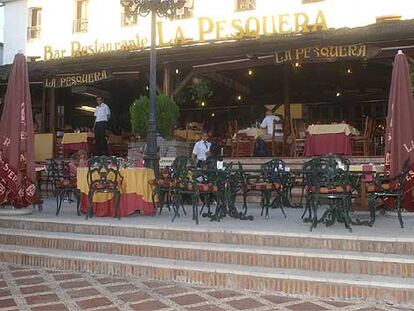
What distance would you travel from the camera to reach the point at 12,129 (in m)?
7.90

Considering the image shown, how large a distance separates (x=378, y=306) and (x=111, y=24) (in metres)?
16.9

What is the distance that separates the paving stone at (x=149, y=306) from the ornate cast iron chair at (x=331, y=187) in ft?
7.09

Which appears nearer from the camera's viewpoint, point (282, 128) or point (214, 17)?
point (282, 128)

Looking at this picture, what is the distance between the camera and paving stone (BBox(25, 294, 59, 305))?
481cm

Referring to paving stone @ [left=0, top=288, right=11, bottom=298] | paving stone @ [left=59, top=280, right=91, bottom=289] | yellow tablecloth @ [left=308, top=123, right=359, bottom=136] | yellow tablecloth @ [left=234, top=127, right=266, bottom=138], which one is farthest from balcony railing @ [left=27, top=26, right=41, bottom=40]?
paving stone @ [left=0, top=288, right=11, bottom=298]

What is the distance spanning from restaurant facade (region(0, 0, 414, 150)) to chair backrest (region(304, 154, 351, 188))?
498 cm

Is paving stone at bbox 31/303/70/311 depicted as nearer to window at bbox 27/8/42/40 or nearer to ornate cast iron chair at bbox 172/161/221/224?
ornate cast iron chair at bbox 172/161/221/224

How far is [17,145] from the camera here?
311 inches

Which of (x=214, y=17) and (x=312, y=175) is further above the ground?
(x=214, y=17)

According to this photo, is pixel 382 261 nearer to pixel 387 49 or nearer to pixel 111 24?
pixel 387 49

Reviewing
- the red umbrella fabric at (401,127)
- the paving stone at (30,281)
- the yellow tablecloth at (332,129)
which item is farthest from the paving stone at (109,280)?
the yellow tablecloth at (332,129)

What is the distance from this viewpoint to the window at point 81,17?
2014 cm

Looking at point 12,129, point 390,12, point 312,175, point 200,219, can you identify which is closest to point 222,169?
point 200,219

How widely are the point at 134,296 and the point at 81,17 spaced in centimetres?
1713
